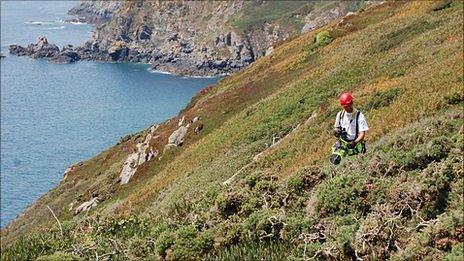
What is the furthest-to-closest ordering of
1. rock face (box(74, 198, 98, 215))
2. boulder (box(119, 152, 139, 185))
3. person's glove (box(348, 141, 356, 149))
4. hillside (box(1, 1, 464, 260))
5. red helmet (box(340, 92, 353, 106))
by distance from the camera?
boulder (box(119, 152, 139, 185)) < rock face (box(74, 198, 98, 215)) < person's glove (box(348, 141, 356, 149)) < red helmet (box(340, 92, 353, 106)) < hillside (box(1, 1, 464, 260))

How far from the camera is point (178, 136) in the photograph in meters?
47.0

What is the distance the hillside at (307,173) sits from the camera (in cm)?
1052

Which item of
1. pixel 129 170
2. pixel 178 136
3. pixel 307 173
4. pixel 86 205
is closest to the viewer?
pixel 307 173

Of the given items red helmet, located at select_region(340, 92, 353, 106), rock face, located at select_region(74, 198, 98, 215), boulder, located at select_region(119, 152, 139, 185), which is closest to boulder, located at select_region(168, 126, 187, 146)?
boulder, located at select_region(119, 152, 139, 185)

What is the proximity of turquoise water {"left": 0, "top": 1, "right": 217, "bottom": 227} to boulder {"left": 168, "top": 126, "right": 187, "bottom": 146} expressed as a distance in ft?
137

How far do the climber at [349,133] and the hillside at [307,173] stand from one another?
796mm

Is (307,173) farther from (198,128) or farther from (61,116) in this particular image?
(61,116)

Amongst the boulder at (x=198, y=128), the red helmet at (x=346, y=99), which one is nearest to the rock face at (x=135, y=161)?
the boulder at (x=198, y=128)

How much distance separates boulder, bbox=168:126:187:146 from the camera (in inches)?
1820

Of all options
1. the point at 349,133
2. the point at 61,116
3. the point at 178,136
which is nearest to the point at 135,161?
the point at 178,136

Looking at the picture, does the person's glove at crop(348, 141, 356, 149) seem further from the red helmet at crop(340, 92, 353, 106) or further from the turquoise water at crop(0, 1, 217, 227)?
the turquoise water at crop(0, 1, 217, 227)

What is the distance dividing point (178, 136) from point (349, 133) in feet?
106

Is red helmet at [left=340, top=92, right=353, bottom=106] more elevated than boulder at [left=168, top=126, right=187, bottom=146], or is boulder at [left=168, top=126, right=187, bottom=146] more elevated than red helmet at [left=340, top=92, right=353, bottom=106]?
red helmet at [left=340, top=92, right=353, bottom=106]

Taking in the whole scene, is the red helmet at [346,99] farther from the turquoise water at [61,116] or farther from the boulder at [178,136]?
the turquoise water at [61,116]
